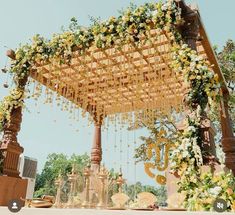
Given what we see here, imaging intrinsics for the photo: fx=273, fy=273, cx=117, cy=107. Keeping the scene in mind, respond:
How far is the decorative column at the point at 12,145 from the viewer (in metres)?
6.19

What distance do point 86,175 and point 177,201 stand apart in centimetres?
179

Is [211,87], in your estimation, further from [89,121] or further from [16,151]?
[89,121]

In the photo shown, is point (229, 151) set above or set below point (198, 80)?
below

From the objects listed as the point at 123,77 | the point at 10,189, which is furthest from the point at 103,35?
the point at 10,189

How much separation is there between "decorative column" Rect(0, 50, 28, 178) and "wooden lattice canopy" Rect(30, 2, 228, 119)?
1578mm

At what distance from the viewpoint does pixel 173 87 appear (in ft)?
28.0

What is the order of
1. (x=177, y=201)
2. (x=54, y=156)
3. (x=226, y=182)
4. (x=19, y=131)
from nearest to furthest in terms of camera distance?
(x=226, y=182) → (x=177, y=201) → (x=19, y=131) → (x=54, y=156)

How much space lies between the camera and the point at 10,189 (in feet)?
20.0

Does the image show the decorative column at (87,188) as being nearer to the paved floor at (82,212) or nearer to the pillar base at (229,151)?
the paved floor at (82,212)

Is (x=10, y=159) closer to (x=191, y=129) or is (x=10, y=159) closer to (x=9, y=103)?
(x=9, y=103)

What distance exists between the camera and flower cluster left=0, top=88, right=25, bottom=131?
657 centimetres

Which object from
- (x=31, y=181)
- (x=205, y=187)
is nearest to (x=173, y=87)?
(x=205, y=187)

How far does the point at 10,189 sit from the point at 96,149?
4.18 meters

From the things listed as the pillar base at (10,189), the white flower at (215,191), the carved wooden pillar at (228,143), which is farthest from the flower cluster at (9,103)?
the carved wooden pillar at (228,143)
